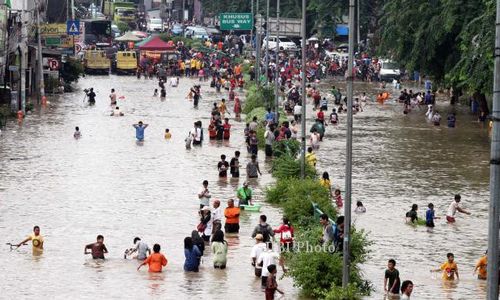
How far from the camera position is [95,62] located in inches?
3285

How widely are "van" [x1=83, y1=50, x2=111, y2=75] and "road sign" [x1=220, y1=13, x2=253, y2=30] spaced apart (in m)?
7.22

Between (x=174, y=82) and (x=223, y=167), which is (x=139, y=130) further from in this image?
(x=174, y=82)

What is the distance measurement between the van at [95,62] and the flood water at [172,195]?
873 inches

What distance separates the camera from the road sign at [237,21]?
83.6 metres

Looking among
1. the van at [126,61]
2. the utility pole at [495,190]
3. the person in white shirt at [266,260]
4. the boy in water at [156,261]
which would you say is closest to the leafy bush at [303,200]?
the boy in water at [156,261]

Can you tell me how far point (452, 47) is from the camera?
6144 centimetres

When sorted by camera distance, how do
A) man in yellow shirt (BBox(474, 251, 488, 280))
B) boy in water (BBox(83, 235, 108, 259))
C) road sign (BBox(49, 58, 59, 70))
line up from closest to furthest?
1. man in yellow shirt (BBox(474, 251, 488, 280))
2. boy in water (BBox(83, 235, 108, 259))
3. road sign (BBox(49, 58, 59, 70))

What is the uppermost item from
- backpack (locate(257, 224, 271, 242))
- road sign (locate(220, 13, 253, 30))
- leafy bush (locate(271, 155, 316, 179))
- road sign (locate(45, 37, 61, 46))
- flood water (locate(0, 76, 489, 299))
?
road sign (locate(220, 13, 253, 30))

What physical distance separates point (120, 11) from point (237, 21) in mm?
40128

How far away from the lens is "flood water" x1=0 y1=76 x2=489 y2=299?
1000 inches

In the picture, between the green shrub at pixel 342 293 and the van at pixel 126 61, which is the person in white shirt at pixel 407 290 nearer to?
the green shrub at pixel 342 293

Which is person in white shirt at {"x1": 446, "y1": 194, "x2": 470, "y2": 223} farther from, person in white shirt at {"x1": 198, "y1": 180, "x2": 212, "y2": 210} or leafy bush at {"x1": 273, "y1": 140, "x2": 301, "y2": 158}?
leafy bush at {"x1": 273, "y1": 140, "x2": 301, "y2": 158}

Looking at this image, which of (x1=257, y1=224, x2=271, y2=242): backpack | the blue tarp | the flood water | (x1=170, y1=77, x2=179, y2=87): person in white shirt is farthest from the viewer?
the blue tarp

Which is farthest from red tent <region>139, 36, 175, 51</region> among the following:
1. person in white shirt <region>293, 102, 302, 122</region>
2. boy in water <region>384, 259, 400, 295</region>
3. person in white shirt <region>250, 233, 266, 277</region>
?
boy in water <region>384, 259, 400, 295</region>
